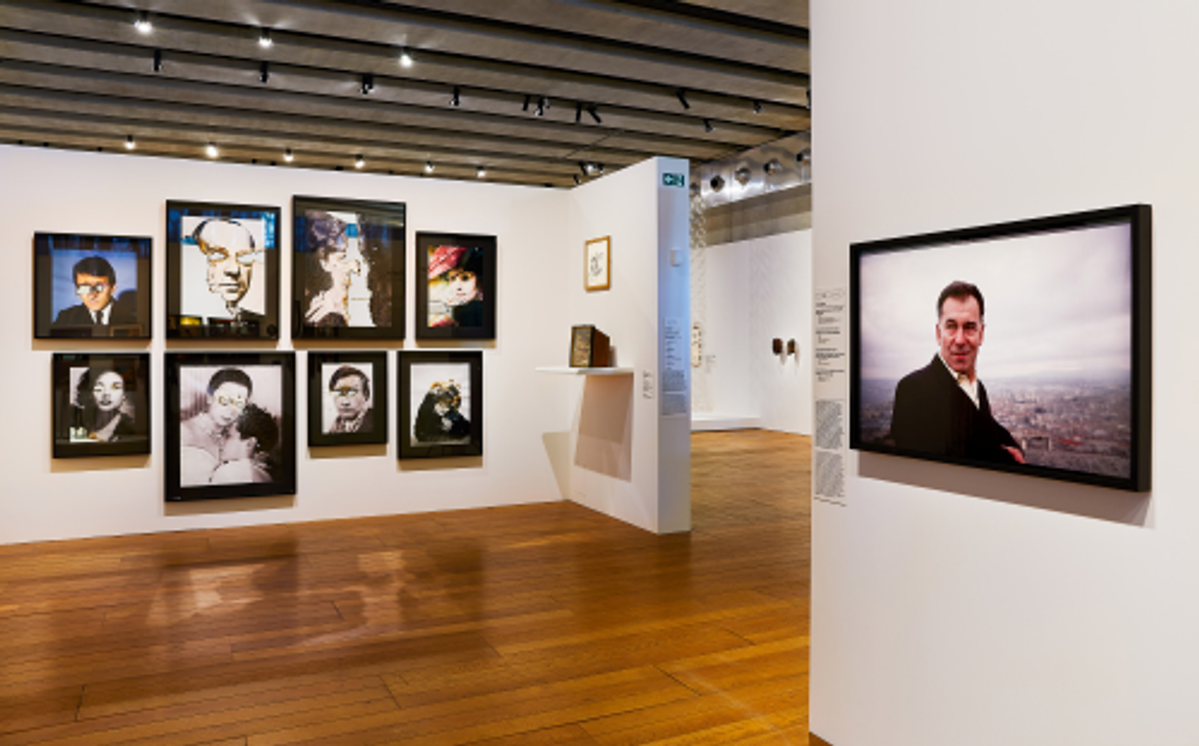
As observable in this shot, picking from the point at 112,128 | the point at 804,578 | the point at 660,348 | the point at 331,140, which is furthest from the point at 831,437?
the point at 112,128

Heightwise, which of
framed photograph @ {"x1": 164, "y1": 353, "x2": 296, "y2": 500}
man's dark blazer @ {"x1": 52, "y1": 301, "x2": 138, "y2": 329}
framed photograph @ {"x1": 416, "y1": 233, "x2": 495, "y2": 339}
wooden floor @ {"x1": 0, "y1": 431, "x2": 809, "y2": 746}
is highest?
framed photograph @ {"x1": 416, "y1": 233, "x2": 495, "y2": 339}

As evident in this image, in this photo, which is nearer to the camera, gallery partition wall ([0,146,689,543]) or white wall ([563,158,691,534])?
gallery partition wall ([0,146,689,543])

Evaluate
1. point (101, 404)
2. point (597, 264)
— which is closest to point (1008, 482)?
point (597, 264)

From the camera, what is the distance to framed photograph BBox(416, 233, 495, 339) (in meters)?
7.61

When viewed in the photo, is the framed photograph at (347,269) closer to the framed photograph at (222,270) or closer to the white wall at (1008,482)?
the framed photograph at (222,270)

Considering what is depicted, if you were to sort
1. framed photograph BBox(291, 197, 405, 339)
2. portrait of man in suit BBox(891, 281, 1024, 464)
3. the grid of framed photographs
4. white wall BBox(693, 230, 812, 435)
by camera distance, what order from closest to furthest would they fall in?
portrait of man in suit BBox(891, 281, 1024, 464) → the grid of framed photographs → framed photograph BBox(291, 197, 405, 339) → white wall BBox(693, 230, 812, 435)

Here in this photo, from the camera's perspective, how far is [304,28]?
7.11 meters

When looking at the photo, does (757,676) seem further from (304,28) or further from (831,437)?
(304,28)

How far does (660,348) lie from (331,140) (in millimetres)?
6872

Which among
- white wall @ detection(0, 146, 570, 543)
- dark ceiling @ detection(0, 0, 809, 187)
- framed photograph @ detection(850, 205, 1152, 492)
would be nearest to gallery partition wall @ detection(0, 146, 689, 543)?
white wall @ detection(0, 146, 570, 543)

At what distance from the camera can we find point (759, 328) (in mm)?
15203

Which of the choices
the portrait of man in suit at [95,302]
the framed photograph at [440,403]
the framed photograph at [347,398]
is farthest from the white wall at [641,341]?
the portrait of man in suit at [95,302]

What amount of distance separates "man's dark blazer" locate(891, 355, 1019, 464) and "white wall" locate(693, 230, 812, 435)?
440 inches

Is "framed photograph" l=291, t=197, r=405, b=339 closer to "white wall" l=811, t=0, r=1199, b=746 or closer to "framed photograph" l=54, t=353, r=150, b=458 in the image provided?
"framed photograph" l=54, t=353, r=150, b=458
